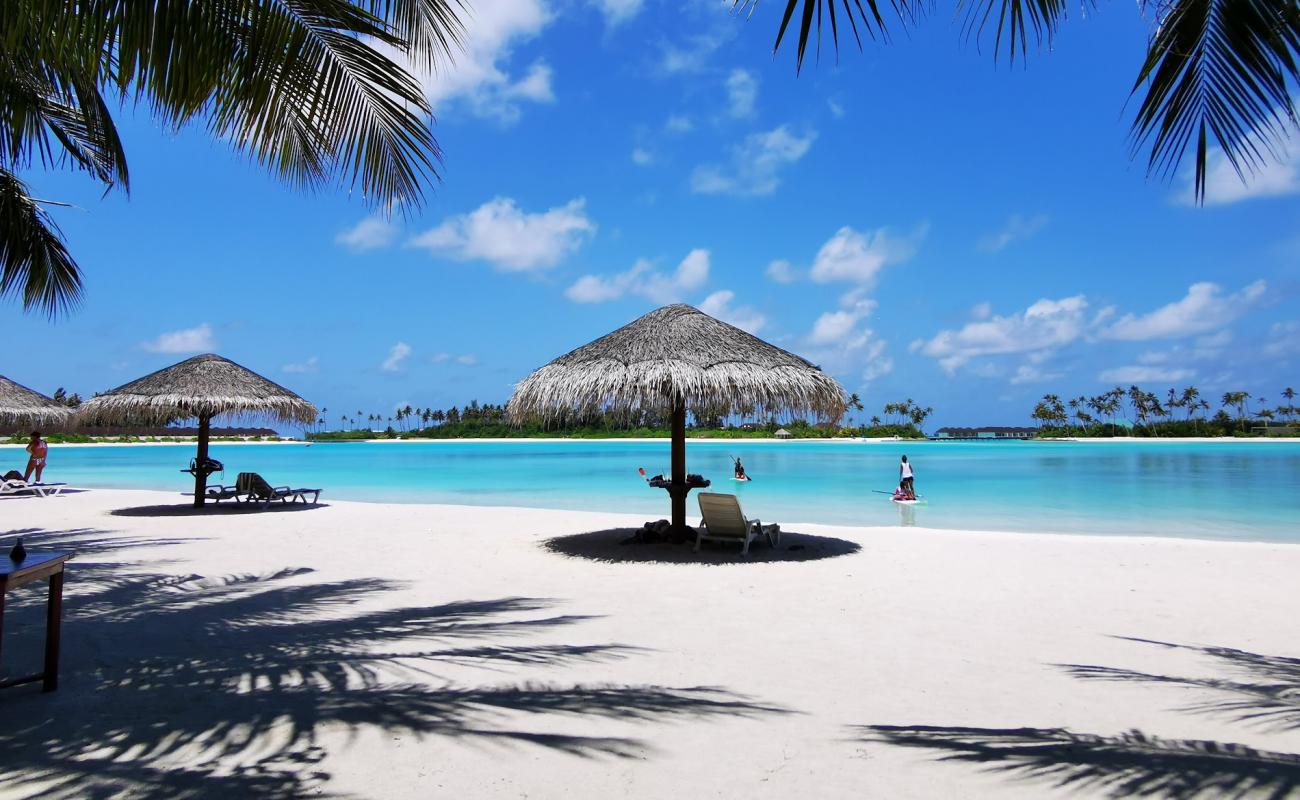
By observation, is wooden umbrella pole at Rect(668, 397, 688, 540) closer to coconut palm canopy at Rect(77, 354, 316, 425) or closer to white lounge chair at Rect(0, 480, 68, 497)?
coconut palm canopy at Rect(77, 354, 316, 425)

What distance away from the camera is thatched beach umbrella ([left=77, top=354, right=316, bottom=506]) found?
1151cm

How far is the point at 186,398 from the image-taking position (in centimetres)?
1141

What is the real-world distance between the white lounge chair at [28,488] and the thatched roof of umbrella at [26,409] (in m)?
1.21

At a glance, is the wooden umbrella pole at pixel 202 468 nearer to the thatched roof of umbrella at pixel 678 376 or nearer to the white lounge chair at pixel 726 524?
the thatched roof of umbrella at pixel 678 376

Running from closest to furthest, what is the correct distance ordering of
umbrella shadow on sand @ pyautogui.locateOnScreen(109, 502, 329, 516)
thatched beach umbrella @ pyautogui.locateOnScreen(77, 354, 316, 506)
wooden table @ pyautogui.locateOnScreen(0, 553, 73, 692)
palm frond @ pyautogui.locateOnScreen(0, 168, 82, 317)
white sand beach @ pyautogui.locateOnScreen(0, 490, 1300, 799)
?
white sand beach @ pyautogui.locateOnScreen(0, 490, 1300, 799) < wooden table @ pyautogui.locateOnScreen(0, 553, 73, 692) < palm frond @ pyautogui.locateOnScreen(0, 168, 82, 317) < umbrella shadow on sand @ pyautogui.locateOnScreen(109, 502, 329, 516) < thatched beach umbrella @ pyautogui.locateOnScreen(77, 354, 316, 506)

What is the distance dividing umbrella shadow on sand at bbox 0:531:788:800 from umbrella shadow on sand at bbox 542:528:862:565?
2145 mm

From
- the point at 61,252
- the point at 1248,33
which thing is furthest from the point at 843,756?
the point at 61,252

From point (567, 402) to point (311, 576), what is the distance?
2.68 meters

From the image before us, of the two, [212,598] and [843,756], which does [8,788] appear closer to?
[843,756]

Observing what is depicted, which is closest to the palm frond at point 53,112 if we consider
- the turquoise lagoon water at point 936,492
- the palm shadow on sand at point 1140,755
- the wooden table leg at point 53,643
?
the wooden table leg at point 53,643

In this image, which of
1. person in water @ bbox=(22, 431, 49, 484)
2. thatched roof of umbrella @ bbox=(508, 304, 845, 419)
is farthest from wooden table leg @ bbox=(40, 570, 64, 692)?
person in water @ bbox=(22, 431, 49, 484)

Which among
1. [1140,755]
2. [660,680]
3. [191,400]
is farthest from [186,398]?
[1140,755]

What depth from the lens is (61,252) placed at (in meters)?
7.62

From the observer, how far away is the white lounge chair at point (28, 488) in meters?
14.1
